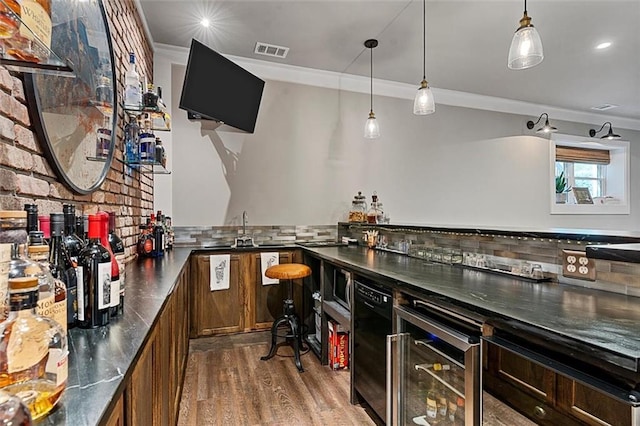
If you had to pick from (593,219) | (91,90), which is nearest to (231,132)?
(91,90)

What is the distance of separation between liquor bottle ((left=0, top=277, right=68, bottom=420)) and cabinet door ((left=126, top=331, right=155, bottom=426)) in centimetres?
25

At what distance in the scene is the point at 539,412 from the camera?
1062mm

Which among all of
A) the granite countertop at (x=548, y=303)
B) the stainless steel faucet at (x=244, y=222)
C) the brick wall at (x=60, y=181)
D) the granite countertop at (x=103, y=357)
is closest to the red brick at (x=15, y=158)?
the brick wall at (x=60, y=181)

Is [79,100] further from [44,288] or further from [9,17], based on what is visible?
[44,288]

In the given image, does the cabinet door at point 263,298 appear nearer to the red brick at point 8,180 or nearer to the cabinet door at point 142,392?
the cabinet door at point 142,392

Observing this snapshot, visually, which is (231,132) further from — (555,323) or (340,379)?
(555,323)

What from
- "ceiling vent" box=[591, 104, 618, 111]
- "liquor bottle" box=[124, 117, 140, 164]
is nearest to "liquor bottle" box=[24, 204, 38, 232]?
"liquor bottle" box=[124, 117, 140, 164]

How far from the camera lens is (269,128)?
4094mm

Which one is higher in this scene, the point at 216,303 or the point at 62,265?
the point at 62,265

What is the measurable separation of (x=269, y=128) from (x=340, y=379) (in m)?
2.75

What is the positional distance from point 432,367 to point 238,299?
91.7 inches

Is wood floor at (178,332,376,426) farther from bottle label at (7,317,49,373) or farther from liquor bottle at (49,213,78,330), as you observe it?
bottle label at (7,317,49,373)

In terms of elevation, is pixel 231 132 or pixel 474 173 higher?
pixel 231 132

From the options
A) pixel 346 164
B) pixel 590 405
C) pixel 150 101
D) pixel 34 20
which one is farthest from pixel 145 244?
pixel 590 405
